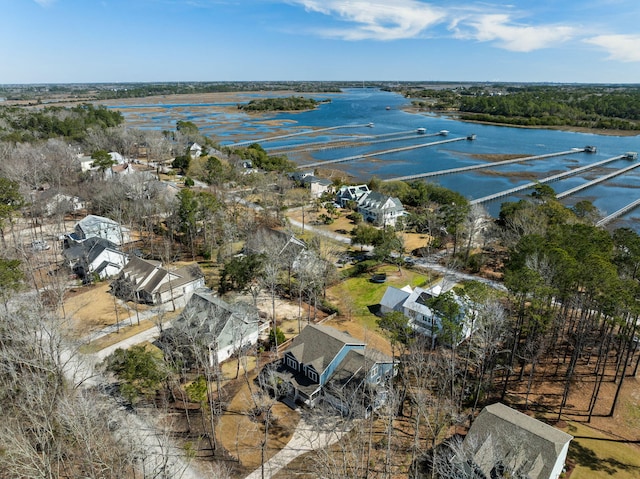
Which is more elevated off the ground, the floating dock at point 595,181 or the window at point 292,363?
the floating dock at point 595,181

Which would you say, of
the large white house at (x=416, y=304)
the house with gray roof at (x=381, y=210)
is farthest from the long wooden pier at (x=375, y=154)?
the large white house at (x=416, y=304)

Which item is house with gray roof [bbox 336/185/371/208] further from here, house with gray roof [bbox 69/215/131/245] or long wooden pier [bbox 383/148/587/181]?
house with gray roof [bbox 69/215/131/245]

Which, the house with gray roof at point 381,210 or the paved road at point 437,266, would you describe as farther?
the house with gray roof at point 381,210

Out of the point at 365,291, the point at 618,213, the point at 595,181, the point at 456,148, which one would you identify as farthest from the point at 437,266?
the point at 456,148

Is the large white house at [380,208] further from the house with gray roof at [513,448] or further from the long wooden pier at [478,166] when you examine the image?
the house with gray roof at [513,448]

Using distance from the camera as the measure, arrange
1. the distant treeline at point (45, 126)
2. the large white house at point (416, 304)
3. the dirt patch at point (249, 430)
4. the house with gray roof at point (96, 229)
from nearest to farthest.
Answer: the dirt patch at point (249, 430) → the large white house at point (416, 304) → the house with gray roof at point (96, 229) → the distant treeline at point (45, 126)

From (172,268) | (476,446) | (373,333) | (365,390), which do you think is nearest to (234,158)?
(172,268)

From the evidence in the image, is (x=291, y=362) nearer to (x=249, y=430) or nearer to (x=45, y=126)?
(x=249, y=430)

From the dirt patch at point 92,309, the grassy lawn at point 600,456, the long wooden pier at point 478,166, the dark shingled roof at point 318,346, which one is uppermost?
the long wooden pier at point 478,166
